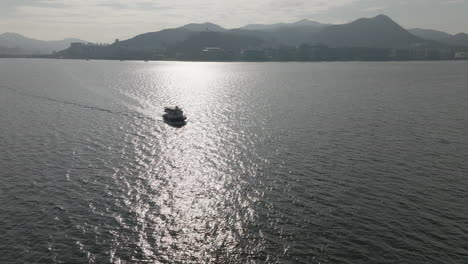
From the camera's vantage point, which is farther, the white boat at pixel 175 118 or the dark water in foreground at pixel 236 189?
the white boat at pixel 175 118

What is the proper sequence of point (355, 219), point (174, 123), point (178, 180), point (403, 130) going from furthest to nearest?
point (174, 123)
point (403, 130)
point (178, 180)
point (355, 219)

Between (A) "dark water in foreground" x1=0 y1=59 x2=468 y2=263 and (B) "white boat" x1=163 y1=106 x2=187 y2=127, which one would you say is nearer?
(A) "dark water in foreground" x1=0 y1=59 x2=468 y2=263

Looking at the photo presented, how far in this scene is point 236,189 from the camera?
2336 inches

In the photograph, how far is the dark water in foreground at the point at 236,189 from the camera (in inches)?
1655

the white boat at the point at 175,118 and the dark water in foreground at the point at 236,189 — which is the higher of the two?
the white boat at the point at 175,118

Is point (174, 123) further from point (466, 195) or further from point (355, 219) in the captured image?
point (466, 195)

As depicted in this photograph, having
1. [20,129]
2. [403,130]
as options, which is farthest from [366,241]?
[20,129]

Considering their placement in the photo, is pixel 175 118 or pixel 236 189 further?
pixel 175 118

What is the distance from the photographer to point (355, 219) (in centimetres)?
4822

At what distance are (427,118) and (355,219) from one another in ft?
264

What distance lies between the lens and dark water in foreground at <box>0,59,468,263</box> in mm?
42031

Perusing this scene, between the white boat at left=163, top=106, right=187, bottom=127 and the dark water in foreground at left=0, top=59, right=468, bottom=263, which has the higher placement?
the white boat at left=163, top=106, right=187, bottom=127

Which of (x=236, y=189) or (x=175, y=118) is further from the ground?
(x=175, y=118)

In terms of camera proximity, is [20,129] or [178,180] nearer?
[178,180]
